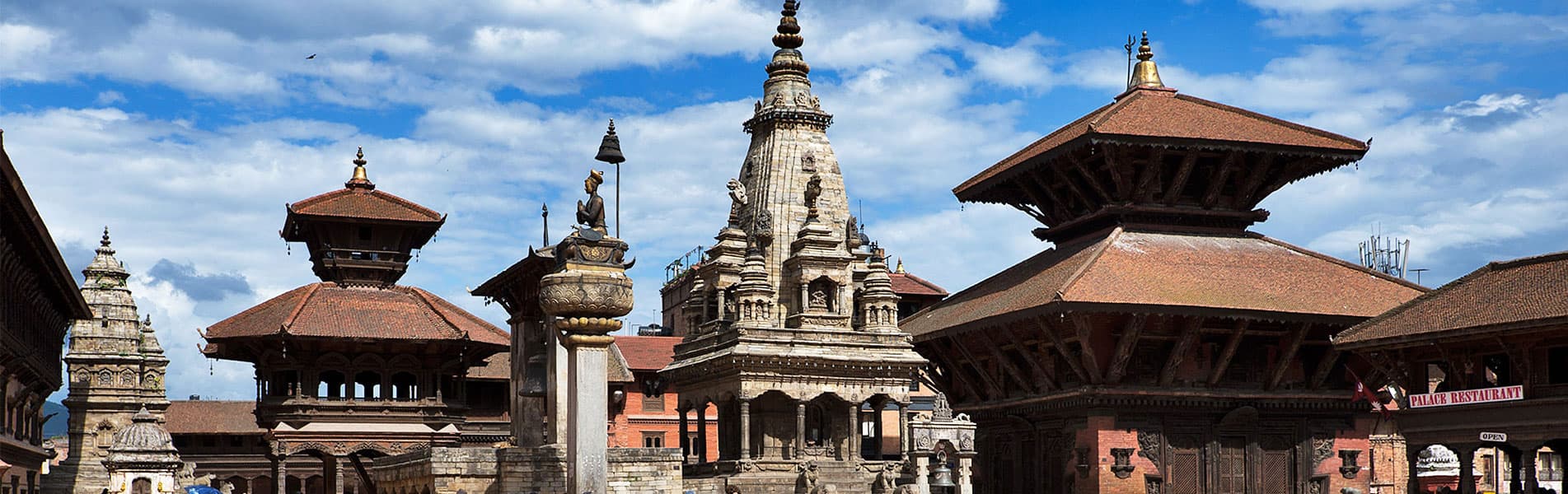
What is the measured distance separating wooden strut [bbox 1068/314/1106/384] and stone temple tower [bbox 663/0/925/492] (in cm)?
1434

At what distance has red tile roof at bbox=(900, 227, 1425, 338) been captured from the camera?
3916 centimetres

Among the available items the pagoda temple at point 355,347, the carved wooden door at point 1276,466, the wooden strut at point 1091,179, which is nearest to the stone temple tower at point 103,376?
the pagoda temple at point 355,347

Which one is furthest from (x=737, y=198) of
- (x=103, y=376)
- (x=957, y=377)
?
(x=103, y=376)

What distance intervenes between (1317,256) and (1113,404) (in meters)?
9.21

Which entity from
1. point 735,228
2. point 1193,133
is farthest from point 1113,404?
point 735,228

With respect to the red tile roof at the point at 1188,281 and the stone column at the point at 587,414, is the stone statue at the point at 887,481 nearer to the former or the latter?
the red tile roof at the point at 1188,281

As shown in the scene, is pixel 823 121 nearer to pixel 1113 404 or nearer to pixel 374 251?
pixel 374 251

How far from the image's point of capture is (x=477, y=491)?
30766 mm

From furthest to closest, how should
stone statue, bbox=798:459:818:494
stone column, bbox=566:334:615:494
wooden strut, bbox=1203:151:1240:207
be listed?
stone statue, bbox=798:459:818:494 → wooden strut, bbox=1203:151:1240:207 → stone column, bbox=566:334:615:494

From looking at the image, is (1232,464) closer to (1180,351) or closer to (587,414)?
(1180,351)

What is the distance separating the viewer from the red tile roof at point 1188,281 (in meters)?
39.2

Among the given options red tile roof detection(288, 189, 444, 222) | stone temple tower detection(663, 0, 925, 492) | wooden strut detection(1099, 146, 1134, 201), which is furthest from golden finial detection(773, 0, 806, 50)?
wooden strut detection(1099, 146, 1134, 201)

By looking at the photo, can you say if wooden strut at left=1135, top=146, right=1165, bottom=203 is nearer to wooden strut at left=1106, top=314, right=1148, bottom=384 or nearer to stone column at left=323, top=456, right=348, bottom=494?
wooden strut at left=1106, top=314, right=1148, bottom=384

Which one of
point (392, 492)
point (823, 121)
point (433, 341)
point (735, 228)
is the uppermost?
point (823, 121)
